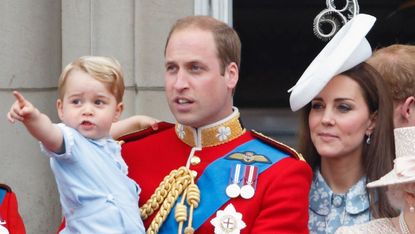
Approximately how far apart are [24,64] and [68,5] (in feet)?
1.22

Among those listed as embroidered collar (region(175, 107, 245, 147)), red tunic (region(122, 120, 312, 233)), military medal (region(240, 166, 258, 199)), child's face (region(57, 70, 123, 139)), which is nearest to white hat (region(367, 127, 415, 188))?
red tunic (region(122, 120, 312, 233))

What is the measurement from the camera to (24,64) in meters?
5.64

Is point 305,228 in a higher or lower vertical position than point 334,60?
lower

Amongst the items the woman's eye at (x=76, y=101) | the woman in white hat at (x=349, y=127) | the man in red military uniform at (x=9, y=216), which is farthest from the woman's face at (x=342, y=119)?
the man in red military uniform at (x=9, y=216)

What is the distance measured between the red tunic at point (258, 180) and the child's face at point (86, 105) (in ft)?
0.98

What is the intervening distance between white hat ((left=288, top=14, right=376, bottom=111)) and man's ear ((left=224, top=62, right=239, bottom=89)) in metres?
0.26

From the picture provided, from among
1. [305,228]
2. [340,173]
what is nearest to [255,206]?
[305,228]

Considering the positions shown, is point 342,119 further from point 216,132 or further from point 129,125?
point 129,125

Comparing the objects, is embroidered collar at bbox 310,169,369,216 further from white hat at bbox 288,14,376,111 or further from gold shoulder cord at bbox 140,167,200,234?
gold shoulder cord at bbox 140,167,200,234

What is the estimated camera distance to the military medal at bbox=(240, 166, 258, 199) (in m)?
3.54

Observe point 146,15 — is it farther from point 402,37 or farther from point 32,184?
point 402,37

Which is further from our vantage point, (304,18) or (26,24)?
(304,18)

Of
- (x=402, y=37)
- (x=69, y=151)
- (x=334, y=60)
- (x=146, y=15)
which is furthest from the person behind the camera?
(x=402, y=37)

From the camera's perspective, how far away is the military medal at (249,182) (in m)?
3.54
